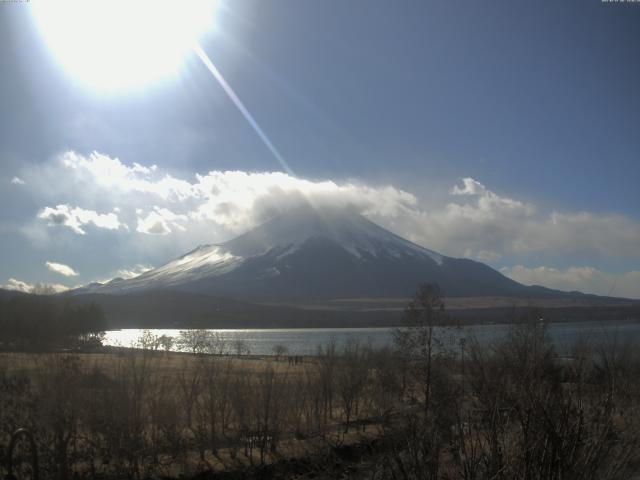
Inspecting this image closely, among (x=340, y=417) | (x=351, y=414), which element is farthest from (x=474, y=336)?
(x=351, y=414)

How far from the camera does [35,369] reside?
14352mm

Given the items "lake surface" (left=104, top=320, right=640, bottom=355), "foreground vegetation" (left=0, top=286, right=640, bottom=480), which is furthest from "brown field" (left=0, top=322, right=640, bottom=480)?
"lake surface" (left=104, top=320, right=640, bottom=355)

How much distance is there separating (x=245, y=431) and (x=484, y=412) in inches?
636

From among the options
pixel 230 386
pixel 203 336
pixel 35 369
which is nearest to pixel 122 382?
pixel 35 369

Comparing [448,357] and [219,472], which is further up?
[448,357]

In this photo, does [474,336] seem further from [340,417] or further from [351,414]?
[351,414]

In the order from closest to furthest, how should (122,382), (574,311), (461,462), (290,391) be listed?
(461,462)
(122,382)
(290,391)
(574,311)

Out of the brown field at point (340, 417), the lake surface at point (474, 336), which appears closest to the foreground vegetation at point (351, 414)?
the brown field at point (340, 417)

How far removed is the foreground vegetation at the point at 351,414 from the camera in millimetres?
4793

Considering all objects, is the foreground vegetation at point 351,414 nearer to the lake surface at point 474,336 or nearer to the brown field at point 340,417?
the brown field at point 340,417

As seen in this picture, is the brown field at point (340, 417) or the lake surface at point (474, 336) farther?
the lake surface at point (474, 336)

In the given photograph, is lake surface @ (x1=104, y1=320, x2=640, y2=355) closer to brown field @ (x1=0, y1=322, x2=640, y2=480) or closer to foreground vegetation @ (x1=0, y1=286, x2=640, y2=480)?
foreground vegetation @ (x1=0, y1=286, x2=640, y2=480)

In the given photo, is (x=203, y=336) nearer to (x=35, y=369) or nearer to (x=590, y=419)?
(x=35, y=369)

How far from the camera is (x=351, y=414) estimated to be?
89.9 ft
